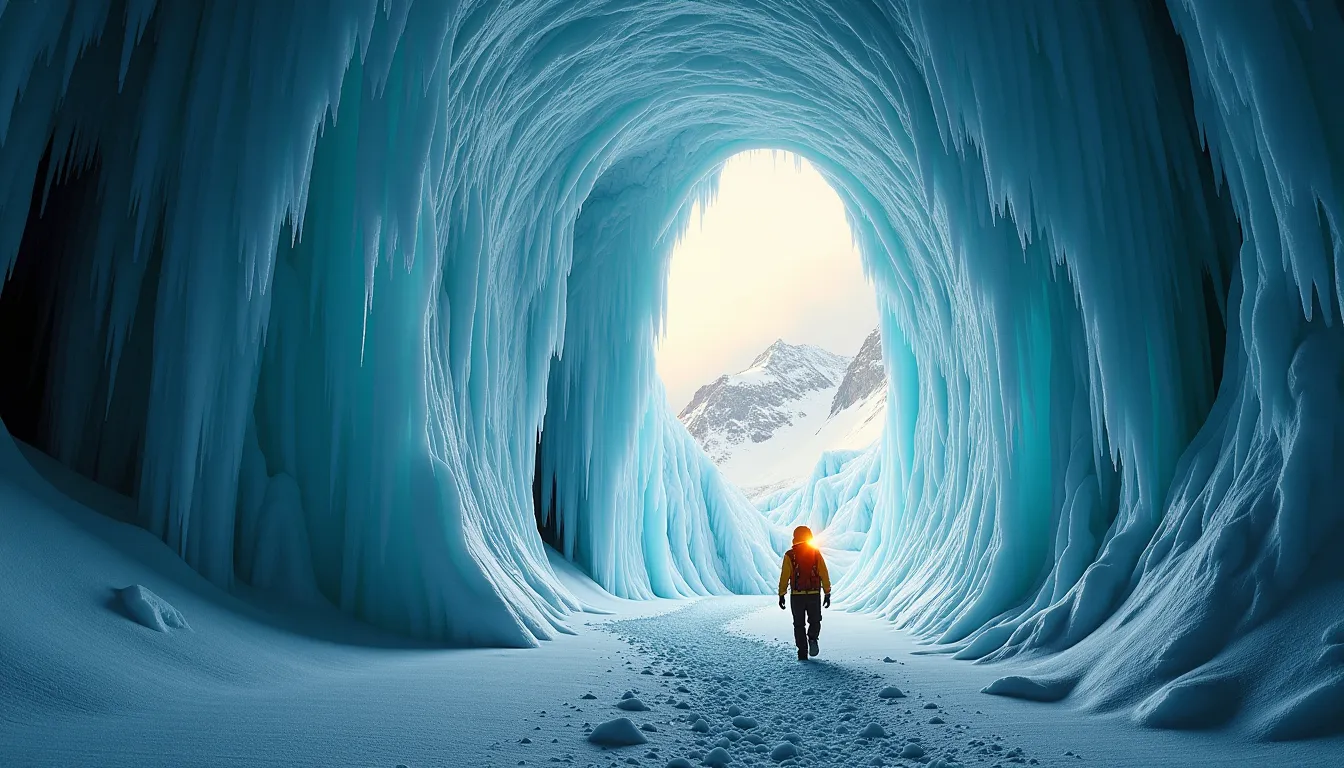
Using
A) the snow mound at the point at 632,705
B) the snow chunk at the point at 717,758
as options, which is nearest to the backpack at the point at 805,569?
the snow mound at the point at 632,705

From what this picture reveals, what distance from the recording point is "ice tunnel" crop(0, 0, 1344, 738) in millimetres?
3969

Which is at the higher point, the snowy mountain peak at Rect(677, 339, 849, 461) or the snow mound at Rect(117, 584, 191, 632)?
the snowy mountain peak at Rect(677, 339, 849, 461)

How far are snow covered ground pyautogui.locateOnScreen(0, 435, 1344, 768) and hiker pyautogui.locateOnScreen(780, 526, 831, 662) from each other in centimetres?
26

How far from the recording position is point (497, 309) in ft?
33.7

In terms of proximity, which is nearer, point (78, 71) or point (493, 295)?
point (78, 71)

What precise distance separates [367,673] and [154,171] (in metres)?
4.29

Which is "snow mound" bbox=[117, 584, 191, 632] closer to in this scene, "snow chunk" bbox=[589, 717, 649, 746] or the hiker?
"snow chunk" bbox=[589, 717, 649, 746]

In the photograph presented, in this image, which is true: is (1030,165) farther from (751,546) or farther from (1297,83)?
(751,546)

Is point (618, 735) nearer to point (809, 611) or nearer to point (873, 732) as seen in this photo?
point (873, 732)

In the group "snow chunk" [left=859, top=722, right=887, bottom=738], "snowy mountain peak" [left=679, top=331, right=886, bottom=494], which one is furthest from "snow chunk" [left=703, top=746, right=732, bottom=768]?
"snowy mountain peak" [left=679, top=331, right=886, bottom=494]

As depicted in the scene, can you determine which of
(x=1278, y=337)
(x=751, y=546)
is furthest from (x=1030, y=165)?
(x=751, y=546)

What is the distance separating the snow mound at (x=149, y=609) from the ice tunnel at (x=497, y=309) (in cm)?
125

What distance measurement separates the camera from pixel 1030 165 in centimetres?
638

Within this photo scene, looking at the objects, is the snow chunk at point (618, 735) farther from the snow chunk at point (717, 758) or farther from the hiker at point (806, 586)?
the hiker at point (806, 586)
